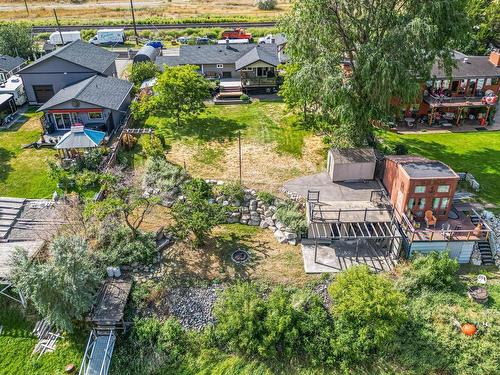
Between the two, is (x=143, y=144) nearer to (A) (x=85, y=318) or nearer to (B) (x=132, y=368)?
(A) (x=85, y=318)

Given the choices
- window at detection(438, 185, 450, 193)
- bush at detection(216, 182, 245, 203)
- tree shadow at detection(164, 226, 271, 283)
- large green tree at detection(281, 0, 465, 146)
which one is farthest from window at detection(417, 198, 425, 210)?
bush at detection(216, 182, 245, 203)

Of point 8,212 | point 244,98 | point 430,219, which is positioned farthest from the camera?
point 244,98

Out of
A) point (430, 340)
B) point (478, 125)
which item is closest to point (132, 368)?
point (430, 340)

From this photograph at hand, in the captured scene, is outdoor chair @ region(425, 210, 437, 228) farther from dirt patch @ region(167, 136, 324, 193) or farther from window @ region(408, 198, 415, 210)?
dirt patch @ region(167, 136, 324, 193)

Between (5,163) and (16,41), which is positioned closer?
(5,163)

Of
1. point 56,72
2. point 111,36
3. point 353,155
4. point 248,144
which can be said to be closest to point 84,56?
point 56,72

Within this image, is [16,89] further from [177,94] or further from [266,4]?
[266,4]
